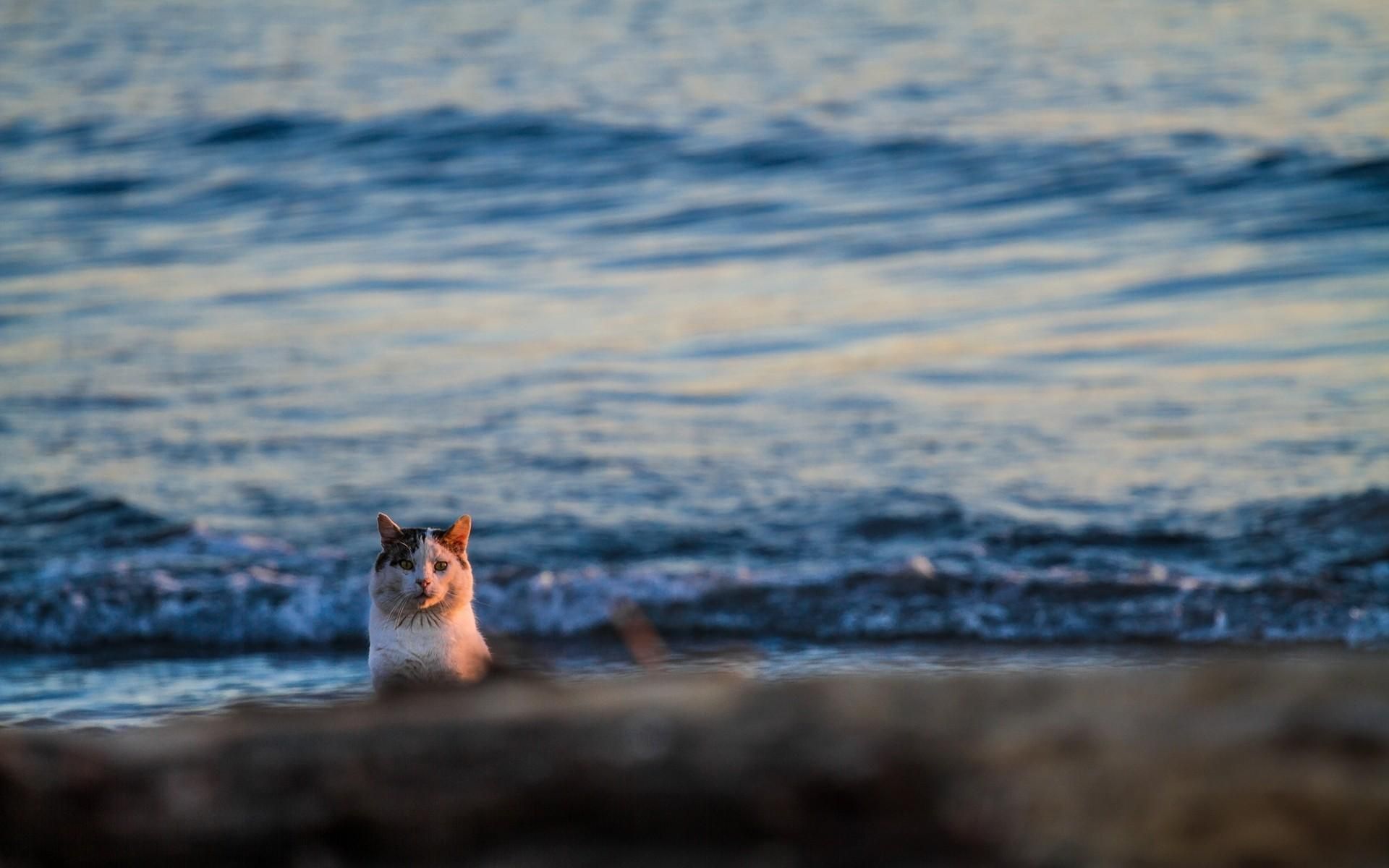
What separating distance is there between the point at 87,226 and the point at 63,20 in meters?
9.89

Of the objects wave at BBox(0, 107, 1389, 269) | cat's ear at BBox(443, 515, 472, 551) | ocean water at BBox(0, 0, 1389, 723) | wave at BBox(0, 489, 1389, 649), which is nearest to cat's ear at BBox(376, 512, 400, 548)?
cat's ear at BBox(443, 515, 472, 551)

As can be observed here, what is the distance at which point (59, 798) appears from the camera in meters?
1.52

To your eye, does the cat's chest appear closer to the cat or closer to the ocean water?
the cat

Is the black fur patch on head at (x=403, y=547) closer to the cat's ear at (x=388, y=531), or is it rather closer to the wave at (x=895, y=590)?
the cat's ear at (x=388, y=531)

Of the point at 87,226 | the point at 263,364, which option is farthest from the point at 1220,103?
the point at 87,226

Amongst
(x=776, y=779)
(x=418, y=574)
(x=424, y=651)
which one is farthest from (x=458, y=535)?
(x=776, y=779)

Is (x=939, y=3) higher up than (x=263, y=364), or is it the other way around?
(x=939, y=3)

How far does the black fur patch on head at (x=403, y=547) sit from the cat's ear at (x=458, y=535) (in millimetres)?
88

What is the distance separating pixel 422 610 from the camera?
5.03 metres

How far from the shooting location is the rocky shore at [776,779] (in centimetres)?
126

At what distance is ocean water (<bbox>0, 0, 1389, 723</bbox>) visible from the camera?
771 cm

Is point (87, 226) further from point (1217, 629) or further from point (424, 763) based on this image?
point (424, 763)

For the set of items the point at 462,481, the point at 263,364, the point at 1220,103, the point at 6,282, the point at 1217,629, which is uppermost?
the point at 1220,103

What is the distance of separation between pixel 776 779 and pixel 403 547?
3889 mm
